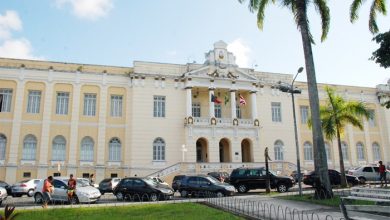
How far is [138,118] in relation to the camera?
35.8 meters

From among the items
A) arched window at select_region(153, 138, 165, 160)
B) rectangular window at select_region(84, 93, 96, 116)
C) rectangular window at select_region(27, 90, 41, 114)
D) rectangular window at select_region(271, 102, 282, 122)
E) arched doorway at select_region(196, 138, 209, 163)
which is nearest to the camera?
rectangular window at select_region(27, 90, 41, 114)

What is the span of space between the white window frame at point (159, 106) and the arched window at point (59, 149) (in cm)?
935

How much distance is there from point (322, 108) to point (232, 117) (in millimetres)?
12339

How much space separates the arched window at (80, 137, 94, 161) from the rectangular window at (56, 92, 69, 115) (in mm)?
3343

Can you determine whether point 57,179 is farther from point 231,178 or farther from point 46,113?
point 46,113

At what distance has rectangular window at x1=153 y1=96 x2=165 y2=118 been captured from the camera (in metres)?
36.9

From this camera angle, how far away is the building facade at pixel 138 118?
108 feet

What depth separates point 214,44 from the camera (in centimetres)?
3928

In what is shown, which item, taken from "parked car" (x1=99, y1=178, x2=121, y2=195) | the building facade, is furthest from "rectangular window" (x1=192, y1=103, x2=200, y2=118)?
"parked car" (x1=99, y1=178, x2=121, y2=195)

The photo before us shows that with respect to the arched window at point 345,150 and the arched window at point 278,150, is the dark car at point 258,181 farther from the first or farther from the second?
the arched window at point 345,150

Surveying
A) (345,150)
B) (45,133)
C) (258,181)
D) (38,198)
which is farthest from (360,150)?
(38,198)

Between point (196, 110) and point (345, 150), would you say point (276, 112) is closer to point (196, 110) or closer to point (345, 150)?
point (196, 110)

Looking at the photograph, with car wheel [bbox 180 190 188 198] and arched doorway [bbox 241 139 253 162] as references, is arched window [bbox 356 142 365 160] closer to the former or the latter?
arched doorway [bbox 241 139 253 162]

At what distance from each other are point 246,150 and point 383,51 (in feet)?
84.5
